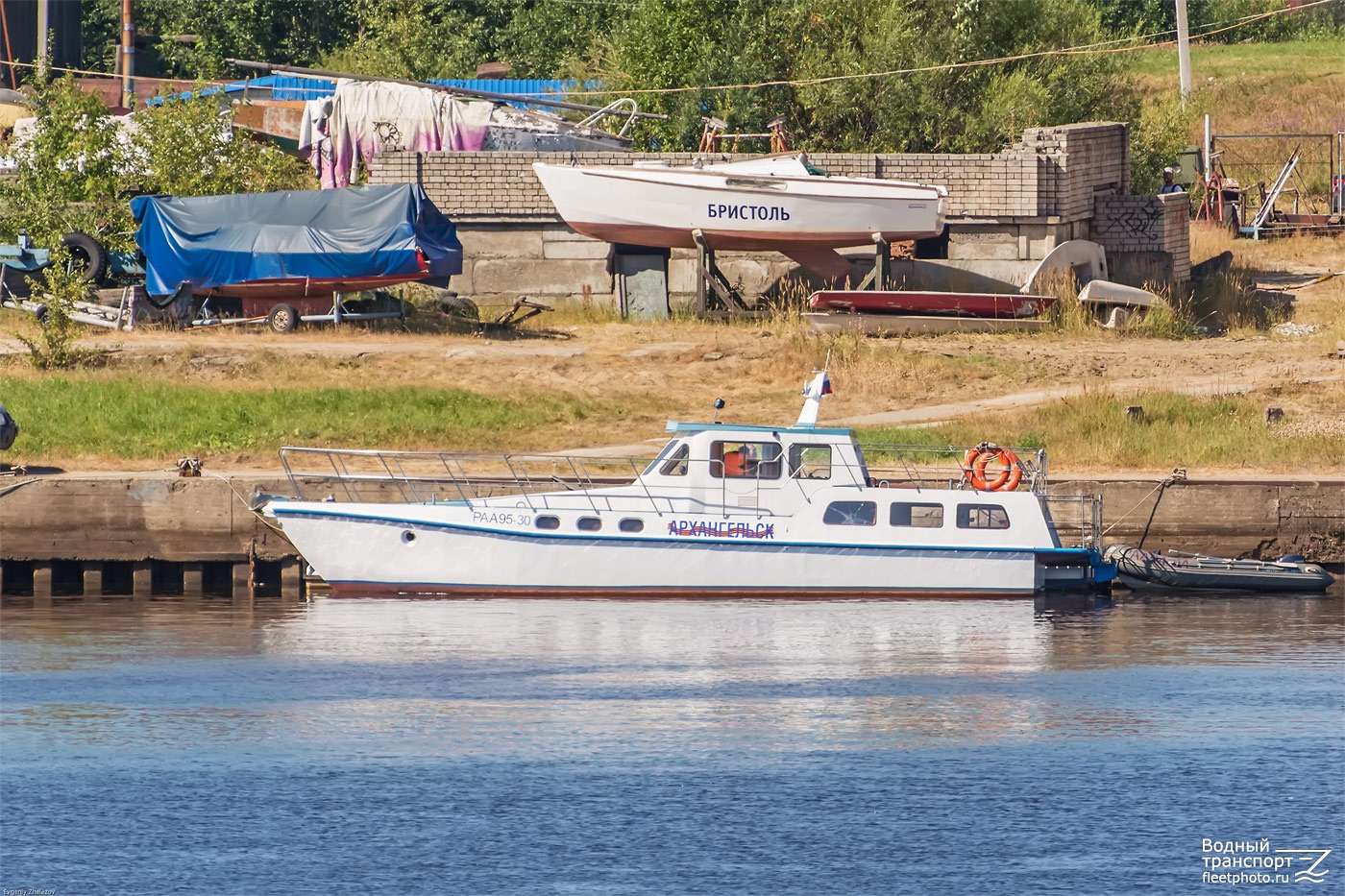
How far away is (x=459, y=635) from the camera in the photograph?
23.2 m

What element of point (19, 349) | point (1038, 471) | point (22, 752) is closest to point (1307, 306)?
point (1038, 471)

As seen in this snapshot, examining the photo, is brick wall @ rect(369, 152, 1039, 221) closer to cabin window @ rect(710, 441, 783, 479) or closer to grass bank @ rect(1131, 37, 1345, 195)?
cabin window @ rect(710, 441, 783, 479)

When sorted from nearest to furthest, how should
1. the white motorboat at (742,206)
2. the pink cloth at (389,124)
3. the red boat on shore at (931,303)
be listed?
the red boat on shore at (931,303) < the white motorboat at (742,206) < the pink cloth at (389,124)

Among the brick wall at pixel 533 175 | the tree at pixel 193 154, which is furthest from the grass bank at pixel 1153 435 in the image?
the tree at pixel 193 154

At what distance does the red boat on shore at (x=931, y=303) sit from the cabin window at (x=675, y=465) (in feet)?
34.4

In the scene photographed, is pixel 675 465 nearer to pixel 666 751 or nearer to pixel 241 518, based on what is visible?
pixel 241 518

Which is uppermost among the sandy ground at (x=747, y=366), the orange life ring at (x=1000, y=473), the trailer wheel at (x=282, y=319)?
the trailer wheel at (x=282, y=319)

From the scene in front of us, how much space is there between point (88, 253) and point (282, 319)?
458 cm

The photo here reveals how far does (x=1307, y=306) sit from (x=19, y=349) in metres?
25.0

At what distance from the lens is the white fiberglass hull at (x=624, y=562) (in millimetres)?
25031

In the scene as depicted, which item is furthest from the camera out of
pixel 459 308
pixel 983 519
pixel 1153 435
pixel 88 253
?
pixel 459 308

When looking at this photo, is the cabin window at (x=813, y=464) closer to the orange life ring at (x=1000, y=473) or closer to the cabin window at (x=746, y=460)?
the cabin window at (x=746, y=460)

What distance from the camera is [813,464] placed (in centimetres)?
2497

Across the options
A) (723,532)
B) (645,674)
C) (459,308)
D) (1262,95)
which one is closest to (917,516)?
(723,532)
